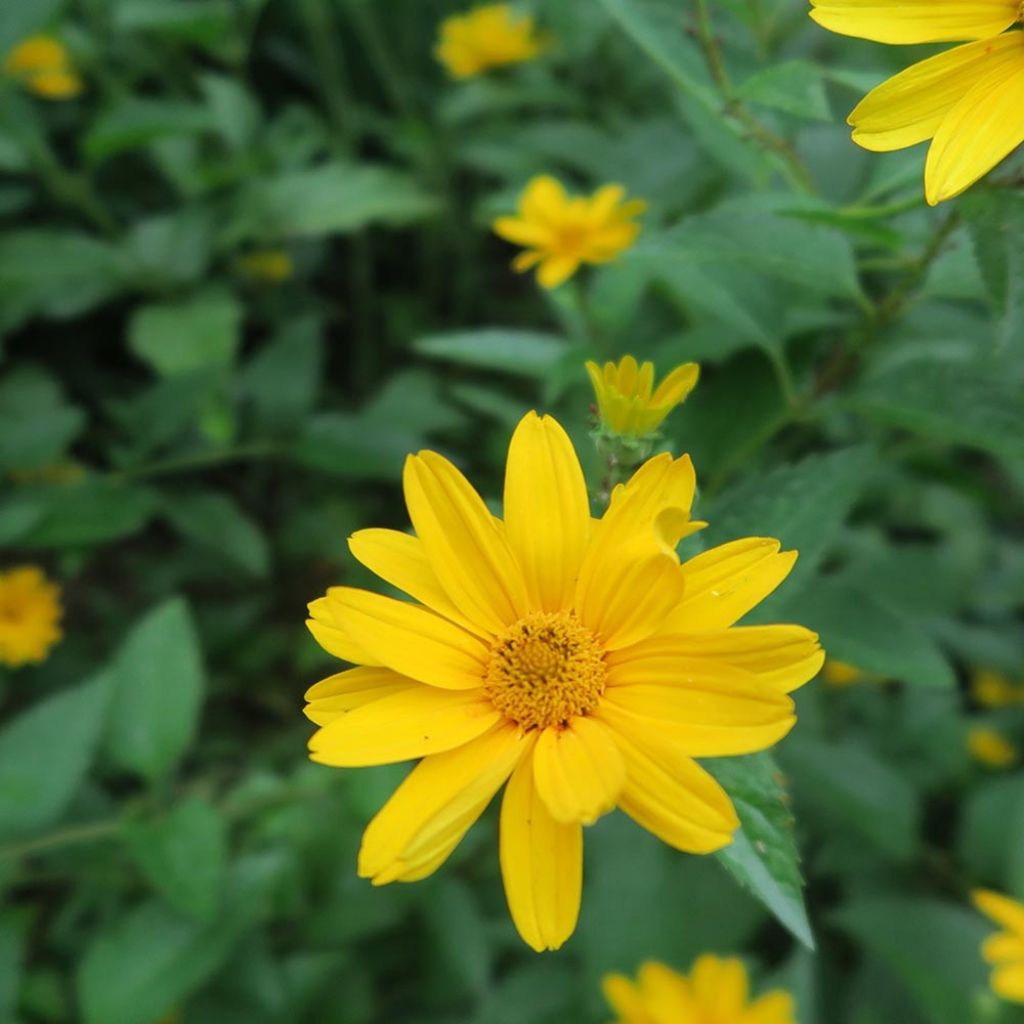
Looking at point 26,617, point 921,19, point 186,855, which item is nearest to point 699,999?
point 186,855

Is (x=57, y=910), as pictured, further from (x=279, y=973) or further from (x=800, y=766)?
(x=800, y=766)

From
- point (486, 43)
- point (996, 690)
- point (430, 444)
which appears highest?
point (486, 43)

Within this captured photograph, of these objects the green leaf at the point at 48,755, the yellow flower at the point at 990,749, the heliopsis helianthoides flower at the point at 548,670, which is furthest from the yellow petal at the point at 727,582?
the yellow flower at the point at 990,749

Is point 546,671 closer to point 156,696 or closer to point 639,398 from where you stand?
point 639,398

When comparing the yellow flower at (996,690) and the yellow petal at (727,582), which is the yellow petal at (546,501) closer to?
the yellow petal at (727,582)

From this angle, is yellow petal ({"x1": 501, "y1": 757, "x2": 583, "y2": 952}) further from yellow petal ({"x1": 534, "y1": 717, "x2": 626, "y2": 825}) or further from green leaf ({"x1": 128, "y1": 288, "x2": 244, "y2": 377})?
green leaf ({"x1": 128, "y1": 288, "x2": 244, "y2": 377})

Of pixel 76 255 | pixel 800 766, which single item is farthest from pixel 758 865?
pixel 76 255
